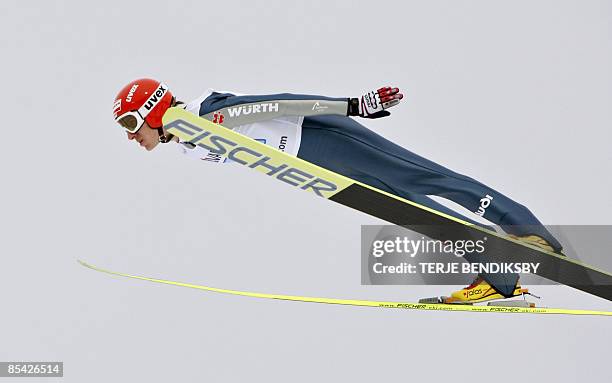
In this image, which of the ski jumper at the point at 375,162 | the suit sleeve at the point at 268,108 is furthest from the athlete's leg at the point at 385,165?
the suit sleeve at the point at 268,108

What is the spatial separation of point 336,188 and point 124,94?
0.89 m

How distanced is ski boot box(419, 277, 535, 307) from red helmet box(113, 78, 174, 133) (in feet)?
4.32

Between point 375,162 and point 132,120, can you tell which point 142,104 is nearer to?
point 132,120

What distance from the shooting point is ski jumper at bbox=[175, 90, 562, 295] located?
3.55 m

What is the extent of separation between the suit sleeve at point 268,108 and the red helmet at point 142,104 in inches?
6.3

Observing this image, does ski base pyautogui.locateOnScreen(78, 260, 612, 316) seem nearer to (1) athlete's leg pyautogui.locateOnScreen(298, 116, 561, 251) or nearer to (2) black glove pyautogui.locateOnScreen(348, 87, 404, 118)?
(1) athlete's leg pyautogui.locateOnScreen(298, 116, 561, 251)

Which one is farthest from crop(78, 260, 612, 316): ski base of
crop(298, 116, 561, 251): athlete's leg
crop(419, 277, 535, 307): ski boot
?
crop(298, 116, 561, 251): athlete's leg

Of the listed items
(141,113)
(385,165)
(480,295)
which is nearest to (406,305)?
(480,295)

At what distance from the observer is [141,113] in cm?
347

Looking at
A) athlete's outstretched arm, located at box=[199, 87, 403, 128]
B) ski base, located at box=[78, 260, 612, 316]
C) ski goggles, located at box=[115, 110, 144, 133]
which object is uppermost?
athlete's outstretched arm, located at box=[199, 87, 403, 128]

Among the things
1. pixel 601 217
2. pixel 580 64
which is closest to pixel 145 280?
pixel 601 217

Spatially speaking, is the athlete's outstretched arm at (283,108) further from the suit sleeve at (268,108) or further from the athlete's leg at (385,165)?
the athlete's leg at (385,165)

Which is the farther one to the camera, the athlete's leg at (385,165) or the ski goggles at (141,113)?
the athlete's leg at (385,165)

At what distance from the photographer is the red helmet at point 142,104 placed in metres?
3.47
